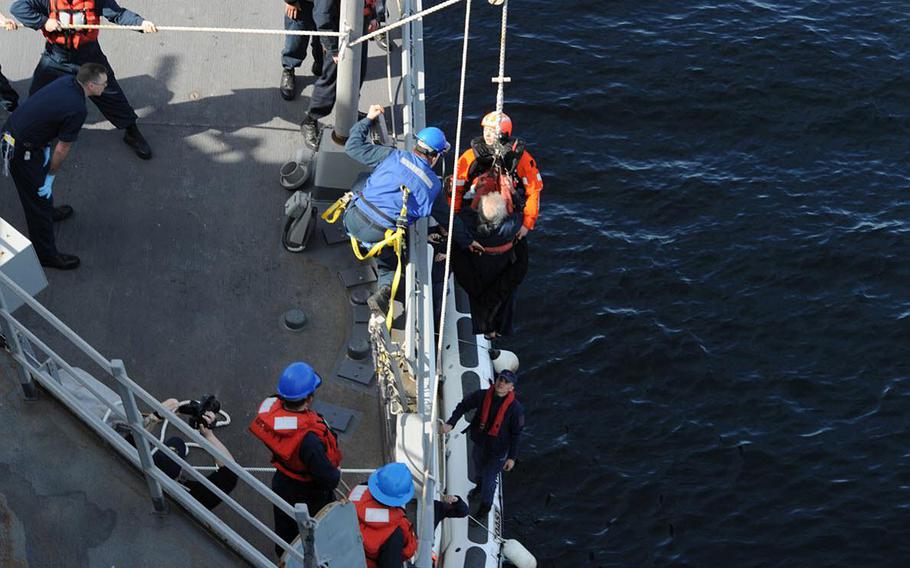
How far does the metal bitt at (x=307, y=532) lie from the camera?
16.5 ft

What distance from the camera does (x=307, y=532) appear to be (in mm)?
5160

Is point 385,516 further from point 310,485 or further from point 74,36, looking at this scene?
point 74,36

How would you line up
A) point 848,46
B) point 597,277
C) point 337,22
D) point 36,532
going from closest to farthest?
1. point 36,532
2. point 337,22
3. point 597,277
4. point 848,46

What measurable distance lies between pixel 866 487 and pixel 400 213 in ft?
25.0

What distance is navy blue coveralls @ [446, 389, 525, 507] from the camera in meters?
10.6

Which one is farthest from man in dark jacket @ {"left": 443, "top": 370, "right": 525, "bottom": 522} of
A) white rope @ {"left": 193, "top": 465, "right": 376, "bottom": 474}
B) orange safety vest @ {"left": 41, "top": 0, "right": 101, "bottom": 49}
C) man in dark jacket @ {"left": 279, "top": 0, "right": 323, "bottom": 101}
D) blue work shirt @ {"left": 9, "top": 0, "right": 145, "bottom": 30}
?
orange safety vest @ {"left": 41, "top": 0, "right": 101, "bottom": 49}

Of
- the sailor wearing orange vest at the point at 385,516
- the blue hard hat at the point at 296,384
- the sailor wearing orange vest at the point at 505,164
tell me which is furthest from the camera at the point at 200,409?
the sailor wearing orange vest at the point at 505,164

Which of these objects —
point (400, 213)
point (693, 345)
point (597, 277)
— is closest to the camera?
point (400, 213)

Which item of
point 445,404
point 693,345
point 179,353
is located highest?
point 179,353

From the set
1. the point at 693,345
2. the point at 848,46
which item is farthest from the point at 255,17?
the point at 848,46

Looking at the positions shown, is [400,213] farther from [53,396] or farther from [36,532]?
[36,532]

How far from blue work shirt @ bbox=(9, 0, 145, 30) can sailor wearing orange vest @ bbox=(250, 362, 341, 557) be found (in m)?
4.77

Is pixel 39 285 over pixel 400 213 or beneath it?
beneath

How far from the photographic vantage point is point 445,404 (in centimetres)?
1168
